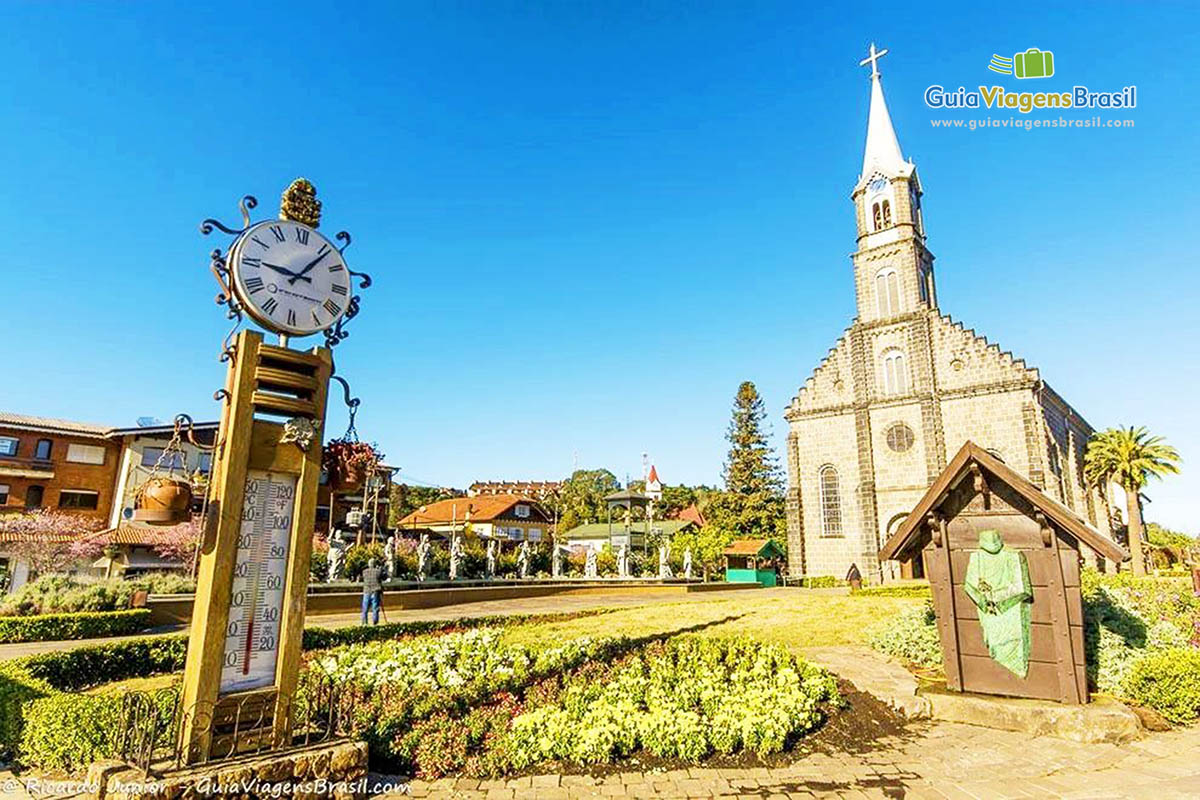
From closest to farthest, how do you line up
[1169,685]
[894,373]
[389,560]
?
1. [1169,685]
2. [389,560]
3. [894,373]

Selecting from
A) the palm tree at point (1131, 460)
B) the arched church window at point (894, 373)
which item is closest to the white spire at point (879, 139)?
the arched church window at point (894, 373)

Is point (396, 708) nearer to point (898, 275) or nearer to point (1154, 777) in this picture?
point (1154, 777)

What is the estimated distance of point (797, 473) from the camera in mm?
39156

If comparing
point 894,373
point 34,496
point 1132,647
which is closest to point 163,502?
point 1132,647

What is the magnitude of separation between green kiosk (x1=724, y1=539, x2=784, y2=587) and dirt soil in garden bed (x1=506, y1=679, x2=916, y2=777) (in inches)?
1455

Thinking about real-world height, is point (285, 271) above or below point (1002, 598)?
above

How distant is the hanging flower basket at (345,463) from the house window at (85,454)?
143 feet

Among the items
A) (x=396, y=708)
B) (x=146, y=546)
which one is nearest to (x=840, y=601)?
(x=396, y=708)

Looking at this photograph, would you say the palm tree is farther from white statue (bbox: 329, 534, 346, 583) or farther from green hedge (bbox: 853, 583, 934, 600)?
white statue (bbox: 329, 534, 346, 583)

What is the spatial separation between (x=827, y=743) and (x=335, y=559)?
19.5 metres

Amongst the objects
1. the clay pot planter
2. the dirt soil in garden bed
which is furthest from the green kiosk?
the clay pot planter

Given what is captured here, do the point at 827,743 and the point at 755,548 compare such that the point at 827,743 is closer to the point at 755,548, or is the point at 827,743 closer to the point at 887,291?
the point at 887,291

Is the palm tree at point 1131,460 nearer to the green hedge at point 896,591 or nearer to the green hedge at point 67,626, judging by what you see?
the green hedge at point 896,591

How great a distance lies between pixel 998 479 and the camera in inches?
351
